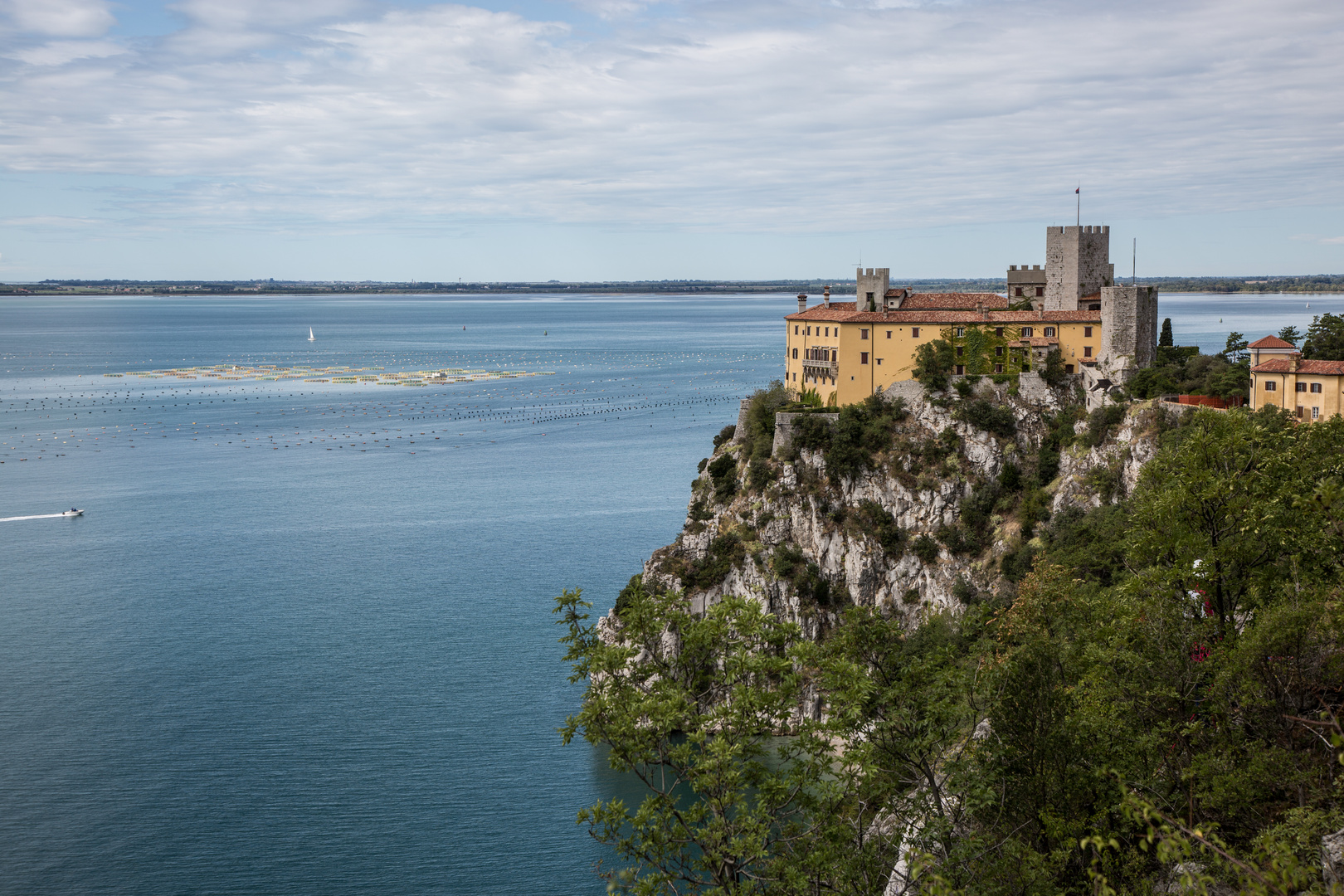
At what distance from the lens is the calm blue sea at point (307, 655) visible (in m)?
43.8

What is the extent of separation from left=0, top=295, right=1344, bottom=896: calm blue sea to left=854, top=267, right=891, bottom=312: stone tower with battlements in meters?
23.8

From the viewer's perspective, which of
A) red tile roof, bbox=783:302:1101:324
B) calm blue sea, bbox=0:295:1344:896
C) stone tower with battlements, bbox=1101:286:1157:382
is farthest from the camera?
red tile roof, bbox=783:302:1101:324

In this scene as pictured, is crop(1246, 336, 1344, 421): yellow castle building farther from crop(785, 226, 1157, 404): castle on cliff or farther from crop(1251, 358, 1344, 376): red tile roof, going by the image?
crop(785, 226, 1157, 404): castle on cliff

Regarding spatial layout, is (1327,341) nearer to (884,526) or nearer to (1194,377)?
(1194,377)

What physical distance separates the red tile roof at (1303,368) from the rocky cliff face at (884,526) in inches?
367

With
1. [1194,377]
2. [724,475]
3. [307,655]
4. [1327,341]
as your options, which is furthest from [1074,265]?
[307,655]

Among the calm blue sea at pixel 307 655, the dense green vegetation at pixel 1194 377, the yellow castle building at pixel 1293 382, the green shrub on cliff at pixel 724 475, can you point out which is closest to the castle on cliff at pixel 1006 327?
the dense green vegetation at pixel 1194 377

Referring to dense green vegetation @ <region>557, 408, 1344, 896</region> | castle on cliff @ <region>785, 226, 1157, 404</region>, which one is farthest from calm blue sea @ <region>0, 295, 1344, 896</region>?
dense green vegetation @ <region>557, 408, 1344, 896</region>

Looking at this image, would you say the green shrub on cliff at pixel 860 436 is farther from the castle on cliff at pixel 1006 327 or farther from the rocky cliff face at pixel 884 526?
the castle on cliff at pixel 1006 327

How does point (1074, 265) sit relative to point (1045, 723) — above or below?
above

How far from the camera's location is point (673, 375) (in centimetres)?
19550

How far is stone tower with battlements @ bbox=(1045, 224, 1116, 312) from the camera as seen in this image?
64.0 metres

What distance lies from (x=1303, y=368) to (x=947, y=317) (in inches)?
810

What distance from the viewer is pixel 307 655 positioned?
63.3 meters
